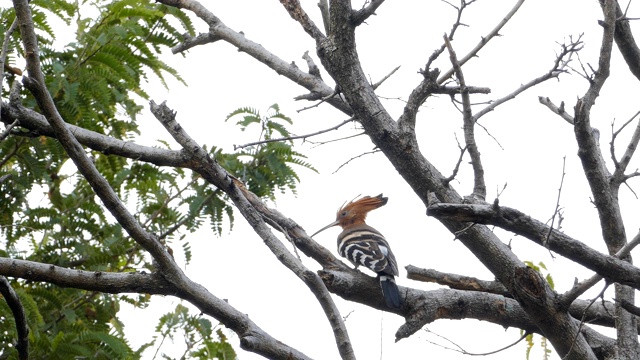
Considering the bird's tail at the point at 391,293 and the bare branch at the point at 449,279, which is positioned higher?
the bare branch at the point at 449,279

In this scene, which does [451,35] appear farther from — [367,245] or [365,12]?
[367,245]

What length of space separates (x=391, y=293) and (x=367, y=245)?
139 cm

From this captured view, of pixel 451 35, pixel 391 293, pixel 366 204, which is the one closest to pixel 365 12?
pixel 451 35

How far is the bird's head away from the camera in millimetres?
6523

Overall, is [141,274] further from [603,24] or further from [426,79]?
[603,24]

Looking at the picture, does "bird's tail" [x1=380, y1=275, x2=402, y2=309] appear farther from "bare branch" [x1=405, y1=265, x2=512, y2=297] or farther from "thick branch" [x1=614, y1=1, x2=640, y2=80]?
"thick branch" [x1=614, y1=1, x2=640, y2=80]

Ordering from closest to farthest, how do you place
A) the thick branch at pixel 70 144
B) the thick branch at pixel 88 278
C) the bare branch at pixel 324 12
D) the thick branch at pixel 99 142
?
the thick branch at pixel 70 144, the thick branch at pixel 88 278, the thick branch at pixel 99 142, the bare branch at pixel 324 12

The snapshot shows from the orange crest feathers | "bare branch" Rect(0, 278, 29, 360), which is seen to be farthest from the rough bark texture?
the orange crest feathers

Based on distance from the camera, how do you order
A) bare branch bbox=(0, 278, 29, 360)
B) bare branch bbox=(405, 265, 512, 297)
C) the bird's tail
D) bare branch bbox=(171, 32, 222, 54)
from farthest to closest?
bare branch bbox=(171, 32, 222, 54), bare branch bbox=(405, 265, 512, 297), the bird's tail, bare branch bbox=(0, 278, 29, 360)

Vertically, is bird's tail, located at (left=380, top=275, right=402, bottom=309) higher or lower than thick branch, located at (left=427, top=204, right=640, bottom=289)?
higher

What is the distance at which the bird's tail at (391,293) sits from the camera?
12.4 ft

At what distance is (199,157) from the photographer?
339 centimetres

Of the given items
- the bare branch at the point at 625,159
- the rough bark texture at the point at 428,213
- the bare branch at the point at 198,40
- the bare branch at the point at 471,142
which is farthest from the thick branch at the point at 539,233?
the bare branch at the point at 198,40

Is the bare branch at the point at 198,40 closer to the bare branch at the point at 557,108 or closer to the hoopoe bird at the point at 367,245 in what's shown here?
the hoopoe bird at the point at 367,245
